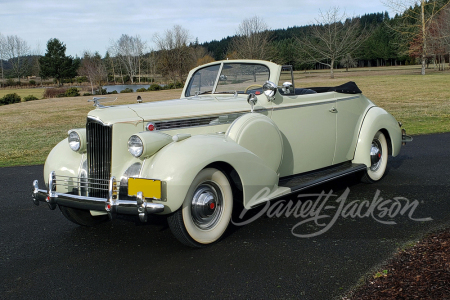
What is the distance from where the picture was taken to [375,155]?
6.66 meters

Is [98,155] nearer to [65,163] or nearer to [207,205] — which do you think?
[65,163]

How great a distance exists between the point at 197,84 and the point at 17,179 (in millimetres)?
Answer: 3869

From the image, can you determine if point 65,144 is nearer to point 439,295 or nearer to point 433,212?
point 439,295

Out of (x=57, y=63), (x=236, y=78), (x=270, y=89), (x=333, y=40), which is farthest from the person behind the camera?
(x=57, y=63)

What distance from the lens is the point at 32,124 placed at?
20.3 m

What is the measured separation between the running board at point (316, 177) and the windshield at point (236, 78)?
124 centimetres

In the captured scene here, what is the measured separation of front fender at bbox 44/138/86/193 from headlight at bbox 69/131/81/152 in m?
0.11

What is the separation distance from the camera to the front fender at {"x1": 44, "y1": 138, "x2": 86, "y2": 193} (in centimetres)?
459

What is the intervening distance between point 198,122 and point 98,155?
3.64ft

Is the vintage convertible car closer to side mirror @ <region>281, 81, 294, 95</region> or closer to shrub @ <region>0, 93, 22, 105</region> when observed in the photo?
side mirror @ <region>281, 81, 294, 95</region>

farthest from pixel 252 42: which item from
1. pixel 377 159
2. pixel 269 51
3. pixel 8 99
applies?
pixel 377 159

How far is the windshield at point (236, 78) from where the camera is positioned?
579cm

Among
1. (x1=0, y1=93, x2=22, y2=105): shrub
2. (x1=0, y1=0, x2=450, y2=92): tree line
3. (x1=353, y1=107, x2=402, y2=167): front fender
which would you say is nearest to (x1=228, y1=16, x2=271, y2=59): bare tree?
(x1=0, y1=0, x2=450, y2=92): tree line

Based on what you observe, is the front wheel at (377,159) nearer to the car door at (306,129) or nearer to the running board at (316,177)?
the running board at (316,177)
